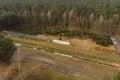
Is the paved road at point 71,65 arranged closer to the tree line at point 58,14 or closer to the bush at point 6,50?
the bush at point 6,50

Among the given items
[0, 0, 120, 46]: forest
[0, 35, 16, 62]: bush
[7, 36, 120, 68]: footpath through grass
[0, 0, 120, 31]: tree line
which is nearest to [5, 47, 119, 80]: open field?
[7, 36, 120, 68]: footpath through grass

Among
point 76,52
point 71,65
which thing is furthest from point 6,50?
point 76,52

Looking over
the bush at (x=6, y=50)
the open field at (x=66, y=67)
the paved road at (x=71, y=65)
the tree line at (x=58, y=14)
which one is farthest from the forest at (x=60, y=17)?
the bush at (x=6, y=50)

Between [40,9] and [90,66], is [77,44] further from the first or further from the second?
[40,9]

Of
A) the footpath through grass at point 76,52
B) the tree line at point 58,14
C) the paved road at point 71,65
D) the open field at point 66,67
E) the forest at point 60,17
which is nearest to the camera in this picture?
the open field at point 66,67

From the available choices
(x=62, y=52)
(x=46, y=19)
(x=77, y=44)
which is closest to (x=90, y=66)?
(x=62, y=52)

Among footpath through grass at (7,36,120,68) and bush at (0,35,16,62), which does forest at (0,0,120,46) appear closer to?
footpath through grass at (7,36,120,68)
